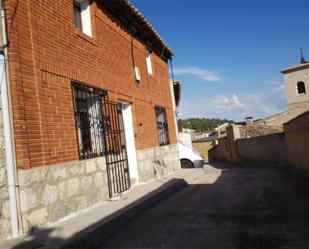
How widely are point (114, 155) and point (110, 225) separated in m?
2.54

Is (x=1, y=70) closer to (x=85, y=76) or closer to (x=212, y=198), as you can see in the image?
(x=85, y=76)

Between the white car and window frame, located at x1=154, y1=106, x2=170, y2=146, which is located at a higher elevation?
window frame, located at x1=154, y1=106, x2=170, y2=146

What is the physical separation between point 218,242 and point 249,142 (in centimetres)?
1711

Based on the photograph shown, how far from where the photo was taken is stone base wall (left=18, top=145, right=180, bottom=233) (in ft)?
16.0

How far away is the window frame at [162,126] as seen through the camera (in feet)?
40.0

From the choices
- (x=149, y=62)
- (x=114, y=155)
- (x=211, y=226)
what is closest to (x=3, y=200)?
(x=211, y=226)

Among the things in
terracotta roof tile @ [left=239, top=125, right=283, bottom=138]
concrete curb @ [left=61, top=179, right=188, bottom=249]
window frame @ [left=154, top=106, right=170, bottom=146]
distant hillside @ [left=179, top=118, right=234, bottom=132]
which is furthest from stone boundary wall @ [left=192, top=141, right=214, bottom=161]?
distant hillside @ [left=179, top=118, right=234, bottom=132]

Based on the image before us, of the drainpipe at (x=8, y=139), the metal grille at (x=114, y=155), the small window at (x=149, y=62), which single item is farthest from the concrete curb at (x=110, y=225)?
the small window at (x=149, y=62)

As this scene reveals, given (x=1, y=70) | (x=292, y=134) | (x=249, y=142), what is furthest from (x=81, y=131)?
(x=249, y=142)

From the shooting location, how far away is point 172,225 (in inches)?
226

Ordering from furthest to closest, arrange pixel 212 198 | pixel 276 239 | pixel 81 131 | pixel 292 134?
1. pixel 292 134
2. pixel 212 198
3. pixel 81 131
4. pixel 276 239

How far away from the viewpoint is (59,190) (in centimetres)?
560

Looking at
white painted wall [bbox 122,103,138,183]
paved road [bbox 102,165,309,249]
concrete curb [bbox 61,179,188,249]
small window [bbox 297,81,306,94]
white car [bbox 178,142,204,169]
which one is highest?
small window [bbox 297,81,306,94]

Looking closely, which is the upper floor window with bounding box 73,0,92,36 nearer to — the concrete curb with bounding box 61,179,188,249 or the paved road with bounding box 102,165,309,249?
the concrete curb with bounding box 61,179,188,249
